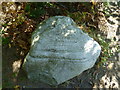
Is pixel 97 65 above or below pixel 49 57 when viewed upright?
below

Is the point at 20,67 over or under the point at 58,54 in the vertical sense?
under

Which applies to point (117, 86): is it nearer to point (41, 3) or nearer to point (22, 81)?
point (22, 81)

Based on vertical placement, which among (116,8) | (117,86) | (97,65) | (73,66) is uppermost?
(116,8)

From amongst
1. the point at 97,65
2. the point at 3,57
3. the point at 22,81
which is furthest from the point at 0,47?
the point at 97,65

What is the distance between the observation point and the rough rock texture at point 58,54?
9.62ft

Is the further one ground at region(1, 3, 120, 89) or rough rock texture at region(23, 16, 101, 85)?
ground at region(1, 3, 120, 89)

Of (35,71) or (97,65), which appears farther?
(97,65)

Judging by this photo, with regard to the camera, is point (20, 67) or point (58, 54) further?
point (20, 67)

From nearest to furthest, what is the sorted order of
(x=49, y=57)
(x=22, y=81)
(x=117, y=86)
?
(x=49, y=57) → (x=22, y=81) → (x=117, y=86)

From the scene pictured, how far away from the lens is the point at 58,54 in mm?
2943

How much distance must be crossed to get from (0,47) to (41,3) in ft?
3.19

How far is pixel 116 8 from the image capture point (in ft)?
14.4

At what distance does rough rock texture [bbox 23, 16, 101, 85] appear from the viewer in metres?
2.93

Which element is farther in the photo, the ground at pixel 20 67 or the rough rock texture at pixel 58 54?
the ground at pixel 20 67
